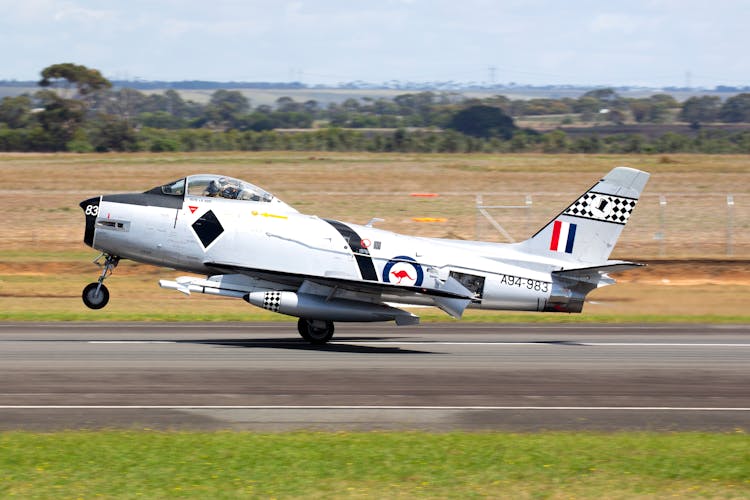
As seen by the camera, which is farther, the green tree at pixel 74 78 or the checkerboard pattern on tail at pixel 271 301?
the green tree at pixel 74 78

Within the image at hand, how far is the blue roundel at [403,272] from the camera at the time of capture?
65.9 ft

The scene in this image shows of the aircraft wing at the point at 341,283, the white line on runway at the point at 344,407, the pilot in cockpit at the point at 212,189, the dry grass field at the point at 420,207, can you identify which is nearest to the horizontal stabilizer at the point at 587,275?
the aircraft wing at the point at 341,283

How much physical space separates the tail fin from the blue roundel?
86.6 inches

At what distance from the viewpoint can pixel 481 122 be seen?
153 meters

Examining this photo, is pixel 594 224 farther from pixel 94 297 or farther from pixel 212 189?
pixel 94 297

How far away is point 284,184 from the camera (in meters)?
56.9

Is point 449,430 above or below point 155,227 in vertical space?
below

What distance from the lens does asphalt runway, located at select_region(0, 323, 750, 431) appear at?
13531mm

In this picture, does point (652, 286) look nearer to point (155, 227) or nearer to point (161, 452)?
point (155, 227)

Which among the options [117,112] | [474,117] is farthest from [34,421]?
[117,112]

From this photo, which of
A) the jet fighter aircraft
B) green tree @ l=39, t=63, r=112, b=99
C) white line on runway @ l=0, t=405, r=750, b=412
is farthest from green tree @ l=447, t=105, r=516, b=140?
white line on runway @ l=0, t=405, r=750, b=412

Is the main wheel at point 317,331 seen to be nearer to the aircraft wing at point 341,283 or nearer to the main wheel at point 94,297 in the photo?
the aircraft wing at point 341,283

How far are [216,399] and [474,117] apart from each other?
5616 inches

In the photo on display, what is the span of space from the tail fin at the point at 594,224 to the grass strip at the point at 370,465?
856 centimetres
